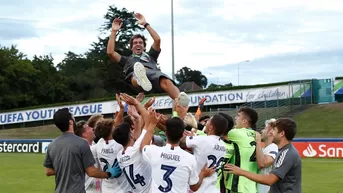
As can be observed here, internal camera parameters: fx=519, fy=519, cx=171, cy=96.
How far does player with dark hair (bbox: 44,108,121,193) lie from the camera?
23.2 feet

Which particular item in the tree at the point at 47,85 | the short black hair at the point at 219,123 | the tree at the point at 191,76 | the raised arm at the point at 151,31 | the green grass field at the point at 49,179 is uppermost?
the tree at the point at 191,76

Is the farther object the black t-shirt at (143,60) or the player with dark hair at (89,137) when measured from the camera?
the black t-shirt at (143,60)

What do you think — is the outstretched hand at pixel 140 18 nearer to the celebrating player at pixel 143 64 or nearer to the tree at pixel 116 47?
the celebrating player at pixel 143 64

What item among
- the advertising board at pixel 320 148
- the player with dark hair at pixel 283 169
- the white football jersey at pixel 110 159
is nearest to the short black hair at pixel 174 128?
the player with dark hair at pixel 283 169

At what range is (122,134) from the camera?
6.98m

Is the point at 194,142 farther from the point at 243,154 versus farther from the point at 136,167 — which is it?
the point at 243,154

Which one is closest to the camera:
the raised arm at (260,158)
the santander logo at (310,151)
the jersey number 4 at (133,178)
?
the jersey number 4 at (133,178)

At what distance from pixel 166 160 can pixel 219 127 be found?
1.07 metres

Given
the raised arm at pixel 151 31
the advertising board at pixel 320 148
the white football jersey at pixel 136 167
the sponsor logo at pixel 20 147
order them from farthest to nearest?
1. the sponsor logo at pixel 20 147
2. the advertising board at pixel 320 148
3. the raised arm at pixel 151 31
4. the white football jersey at pixel 136 167

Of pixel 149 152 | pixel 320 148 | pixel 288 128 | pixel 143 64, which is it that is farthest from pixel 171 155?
pixel 320 148

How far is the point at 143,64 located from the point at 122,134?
88.9 inches

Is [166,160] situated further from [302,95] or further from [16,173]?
[302,95]

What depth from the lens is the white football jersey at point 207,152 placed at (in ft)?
23.4

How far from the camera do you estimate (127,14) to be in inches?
3199
